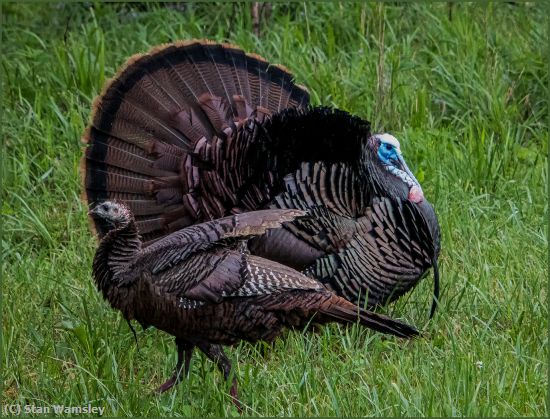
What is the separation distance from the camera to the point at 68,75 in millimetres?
7336

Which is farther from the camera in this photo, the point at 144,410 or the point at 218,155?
the point at 218,155

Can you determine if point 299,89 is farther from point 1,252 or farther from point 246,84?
point 1,252

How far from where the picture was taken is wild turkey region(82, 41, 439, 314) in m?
5.29

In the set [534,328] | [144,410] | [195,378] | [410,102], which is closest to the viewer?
[144,410]

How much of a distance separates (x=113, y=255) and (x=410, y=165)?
2.53m

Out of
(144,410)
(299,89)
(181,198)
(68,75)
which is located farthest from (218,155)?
(68,75)

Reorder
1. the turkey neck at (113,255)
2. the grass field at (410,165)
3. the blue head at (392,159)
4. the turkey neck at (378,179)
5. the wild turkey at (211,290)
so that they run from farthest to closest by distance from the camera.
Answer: the blue head at (392,159) < the turkey neck at (378,179) < the turkey neck at (113,255) < the wild turkey at (211,290) < the grass field at (410,165)

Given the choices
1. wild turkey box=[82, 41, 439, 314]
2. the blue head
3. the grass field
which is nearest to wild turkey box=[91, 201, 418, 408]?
the grass field

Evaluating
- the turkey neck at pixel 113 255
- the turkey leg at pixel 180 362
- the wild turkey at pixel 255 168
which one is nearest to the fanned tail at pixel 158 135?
the wild turkey at pixel 255 168

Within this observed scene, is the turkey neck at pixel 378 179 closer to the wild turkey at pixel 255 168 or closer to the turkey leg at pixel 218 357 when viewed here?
the wild turkey at pixel 255 168

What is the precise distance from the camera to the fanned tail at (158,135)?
5.65 meters

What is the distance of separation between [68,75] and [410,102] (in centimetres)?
214

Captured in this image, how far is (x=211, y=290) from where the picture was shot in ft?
14.9

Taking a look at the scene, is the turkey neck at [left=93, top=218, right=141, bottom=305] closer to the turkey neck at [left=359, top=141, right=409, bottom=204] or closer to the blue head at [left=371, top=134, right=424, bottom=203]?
the turkey neck at [left=359, top=141, right=409, bottom=204]
